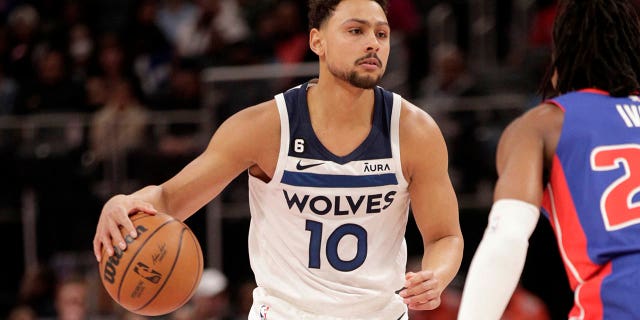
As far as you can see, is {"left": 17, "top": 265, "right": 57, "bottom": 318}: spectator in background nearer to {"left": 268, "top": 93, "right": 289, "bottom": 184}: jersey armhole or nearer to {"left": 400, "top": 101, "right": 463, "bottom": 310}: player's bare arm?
{"left": 268, "top": 93, "right": 289, "bottom": 184}: jersey armhole

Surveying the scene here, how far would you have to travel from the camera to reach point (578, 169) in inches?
133

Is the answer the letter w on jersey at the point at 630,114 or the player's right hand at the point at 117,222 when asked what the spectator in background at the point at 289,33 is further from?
the letter w on jersey at the point at 630,114

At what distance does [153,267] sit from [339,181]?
94 cm

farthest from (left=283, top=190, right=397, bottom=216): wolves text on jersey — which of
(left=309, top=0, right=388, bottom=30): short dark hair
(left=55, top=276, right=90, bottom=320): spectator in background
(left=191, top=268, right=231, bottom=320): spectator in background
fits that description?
(left=55, top=276, right=90, bottom=320): spectator in background

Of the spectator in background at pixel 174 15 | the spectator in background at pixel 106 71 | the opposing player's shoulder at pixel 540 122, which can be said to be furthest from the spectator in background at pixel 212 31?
the opposing player's shoulder at pixel 540 122

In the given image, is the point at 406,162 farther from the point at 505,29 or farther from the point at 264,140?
the point at 505,29

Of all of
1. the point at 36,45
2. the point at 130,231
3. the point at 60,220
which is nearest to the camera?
the point at 130,231

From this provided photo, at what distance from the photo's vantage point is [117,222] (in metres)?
4.35

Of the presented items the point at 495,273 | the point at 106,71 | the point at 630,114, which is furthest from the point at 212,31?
the point at 495,273

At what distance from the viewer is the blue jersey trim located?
15.3 feet

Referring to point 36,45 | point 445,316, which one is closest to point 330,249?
point 445,316

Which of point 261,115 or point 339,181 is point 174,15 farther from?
point 339,181

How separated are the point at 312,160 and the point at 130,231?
3.01ft

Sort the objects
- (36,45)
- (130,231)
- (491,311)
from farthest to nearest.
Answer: (36,45) → (130,231) → (491,311)
